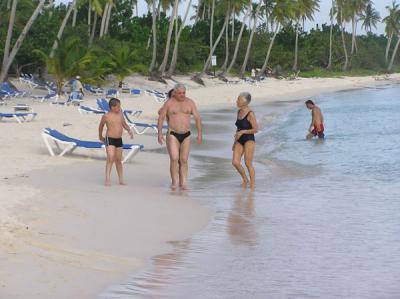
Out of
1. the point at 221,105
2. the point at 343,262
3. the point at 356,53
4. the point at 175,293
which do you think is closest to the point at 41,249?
the point at 175,293

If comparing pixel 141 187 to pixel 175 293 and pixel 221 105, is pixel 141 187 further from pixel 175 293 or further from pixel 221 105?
pixel 221 105

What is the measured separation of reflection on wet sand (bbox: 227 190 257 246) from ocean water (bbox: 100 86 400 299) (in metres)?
0.01

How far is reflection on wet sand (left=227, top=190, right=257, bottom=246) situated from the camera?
762cm

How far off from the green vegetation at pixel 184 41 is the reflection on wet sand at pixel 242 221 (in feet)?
68.8

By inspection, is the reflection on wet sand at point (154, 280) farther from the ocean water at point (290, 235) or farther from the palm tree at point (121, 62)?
the palm tree at point (121, 62)

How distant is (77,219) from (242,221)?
1830mm

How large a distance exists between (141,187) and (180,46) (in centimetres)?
4511

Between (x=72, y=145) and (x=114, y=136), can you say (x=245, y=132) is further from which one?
(x=72, y=145)

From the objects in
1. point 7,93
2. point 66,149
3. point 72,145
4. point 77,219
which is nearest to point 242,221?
point 77,219

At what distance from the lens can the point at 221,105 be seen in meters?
36.2

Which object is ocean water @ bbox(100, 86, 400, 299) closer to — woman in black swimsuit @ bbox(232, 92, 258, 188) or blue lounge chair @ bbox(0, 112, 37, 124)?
woman in black swimsuit @ bbox(232, 92, 258, 188)

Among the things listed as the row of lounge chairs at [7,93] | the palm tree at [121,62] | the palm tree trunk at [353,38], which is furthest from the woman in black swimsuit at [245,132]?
the palm tree trunk at [353,38]

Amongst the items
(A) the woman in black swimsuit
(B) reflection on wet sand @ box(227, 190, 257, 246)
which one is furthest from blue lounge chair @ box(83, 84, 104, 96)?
(B) reflection on wet sand @ box(227, 190, 257, 246)

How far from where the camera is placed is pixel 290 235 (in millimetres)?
7879
